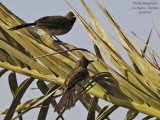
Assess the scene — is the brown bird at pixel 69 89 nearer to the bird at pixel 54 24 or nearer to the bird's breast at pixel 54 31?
the bird at pixel 54 24

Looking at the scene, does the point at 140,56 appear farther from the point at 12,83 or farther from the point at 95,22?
the point at 12,83

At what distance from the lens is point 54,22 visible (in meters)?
5.37

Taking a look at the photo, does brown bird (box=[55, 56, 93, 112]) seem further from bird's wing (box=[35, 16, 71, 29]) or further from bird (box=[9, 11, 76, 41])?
bird's wing (box=[35, 16, 71, 29])

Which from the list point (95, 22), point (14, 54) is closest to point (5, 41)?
point (14, 54)

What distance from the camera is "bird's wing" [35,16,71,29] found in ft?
16.1

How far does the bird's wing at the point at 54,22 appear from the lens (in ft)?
16.1

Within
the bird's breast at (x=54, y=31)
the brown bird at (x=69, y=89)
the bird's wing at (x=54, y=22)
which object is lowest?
the brown bird at (x=69, y=89)

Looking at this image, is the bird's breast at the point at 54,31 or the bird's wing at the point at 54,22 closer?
the bird's wing at the point at 54,22

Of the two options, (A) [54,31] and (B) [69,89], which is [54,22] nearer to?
(A) [54,31]

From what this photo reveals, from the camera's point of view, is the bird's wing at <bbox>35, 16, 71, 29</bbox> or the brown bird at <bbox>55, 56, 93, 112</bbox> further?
the bird's wing at <bbox>35, 16, 71, 29</bbox>

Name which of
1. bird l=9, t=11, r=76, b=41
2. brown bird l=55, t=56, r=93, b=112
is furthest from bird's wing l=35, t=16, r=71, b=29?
brown bird l=55, t=56, r=93, b=112

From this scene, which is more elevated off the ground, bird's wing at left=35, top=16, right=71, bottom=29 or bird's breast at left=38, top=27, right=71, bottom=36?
bird's wing at left=35, top=16, right=71, bottom=29

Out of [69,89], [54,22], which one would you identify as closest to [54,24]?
[54,22]

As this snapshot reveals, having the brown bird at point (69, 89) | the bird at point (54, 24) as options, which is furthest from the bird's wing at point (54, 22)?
the brown bird at point (69, 89)
